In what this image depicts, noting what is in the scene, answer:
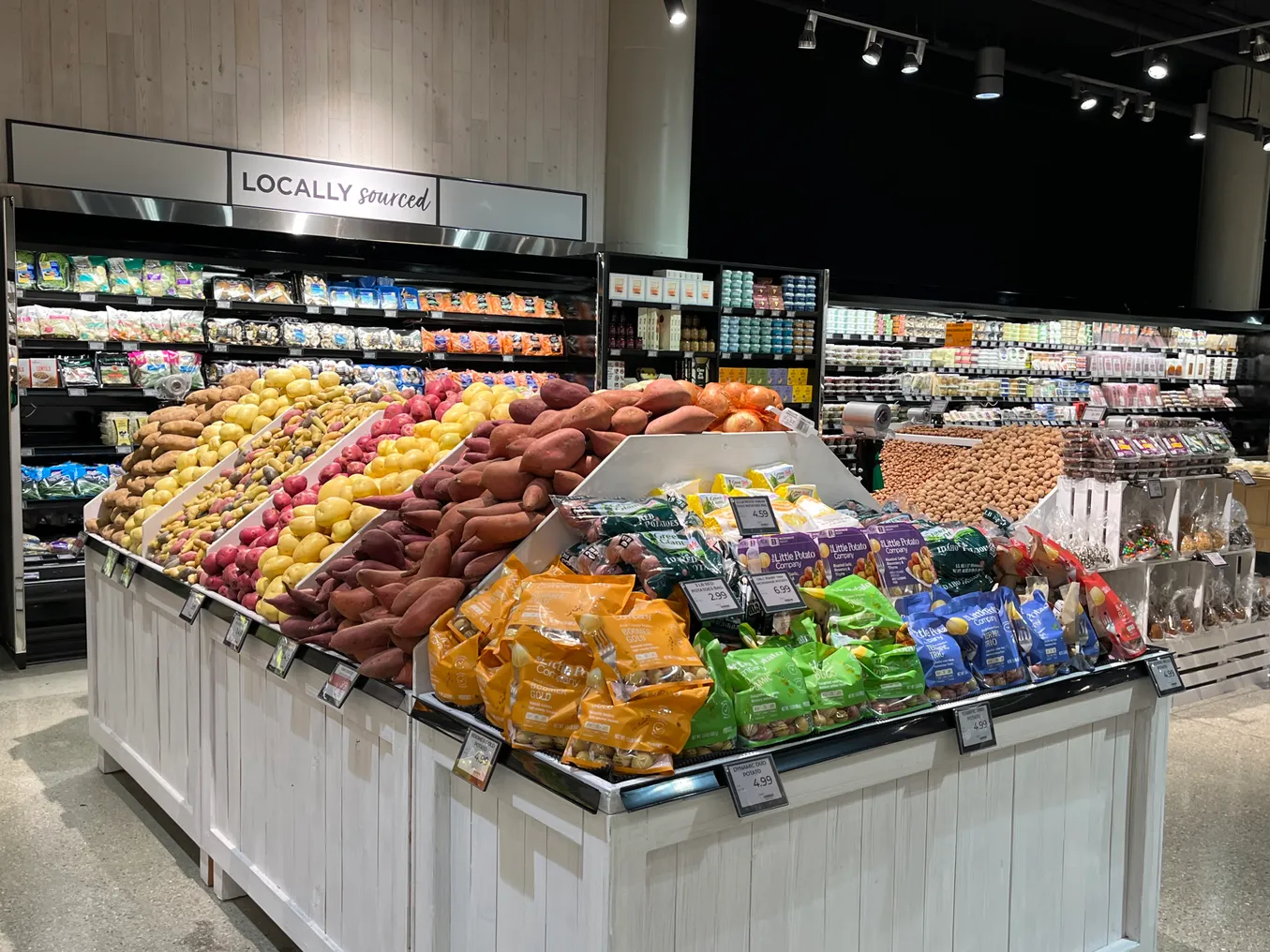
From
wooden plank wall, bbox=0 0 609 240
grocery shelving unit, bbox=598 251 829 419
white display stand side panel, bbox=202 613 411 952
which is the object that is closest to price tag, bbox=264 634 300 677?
white display stand side panel, bbox=202 613 411 952

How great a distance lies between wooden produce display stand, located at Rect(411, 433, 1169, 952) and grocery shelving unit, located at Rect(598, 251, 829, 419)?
14.9ft

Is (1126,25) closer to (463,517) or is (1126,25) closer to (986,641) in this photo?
(986,641)

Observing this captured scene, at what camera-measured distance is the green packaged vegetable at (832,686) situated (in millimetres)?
1965

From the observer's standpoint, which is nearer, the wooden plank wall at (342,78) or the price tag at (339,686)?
the price tag at (339,686)

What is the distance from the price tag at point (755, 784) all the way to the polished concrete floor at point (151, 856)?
5.56 feet

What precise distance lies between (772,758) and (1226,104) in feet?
41.9

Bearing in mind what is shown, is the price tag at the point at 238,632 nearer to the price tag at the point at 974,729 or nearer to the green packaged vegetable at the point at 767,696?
the green packaged vegetable at the point at 767,696

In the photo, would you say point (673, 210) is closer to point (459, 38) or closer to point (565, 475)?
point (459, 38)

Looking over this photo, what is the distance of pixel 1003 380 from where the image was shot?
380 inches

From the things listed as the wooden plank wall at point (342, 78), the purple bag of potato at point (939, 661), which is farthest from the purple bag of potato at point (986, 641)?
the wooden plank wall at point (342, 78)

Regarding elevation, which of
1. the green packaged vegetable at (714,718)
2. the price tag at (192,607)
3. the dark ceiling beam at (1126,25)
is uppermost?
the dark ceiling beam at (1126,25)

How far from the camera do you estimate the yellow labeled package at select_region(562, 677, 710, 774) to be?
1.71 meters

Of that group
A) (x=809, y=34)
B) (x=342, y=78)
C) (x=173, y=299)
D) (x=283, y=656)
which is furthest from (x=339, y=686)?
(x=809, y=34)

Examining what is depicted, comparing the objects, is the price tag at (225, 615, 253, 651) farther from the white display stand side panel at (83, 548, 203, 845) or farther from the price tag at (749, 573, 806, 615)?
the price tag at (749, 573, 806, 615)
